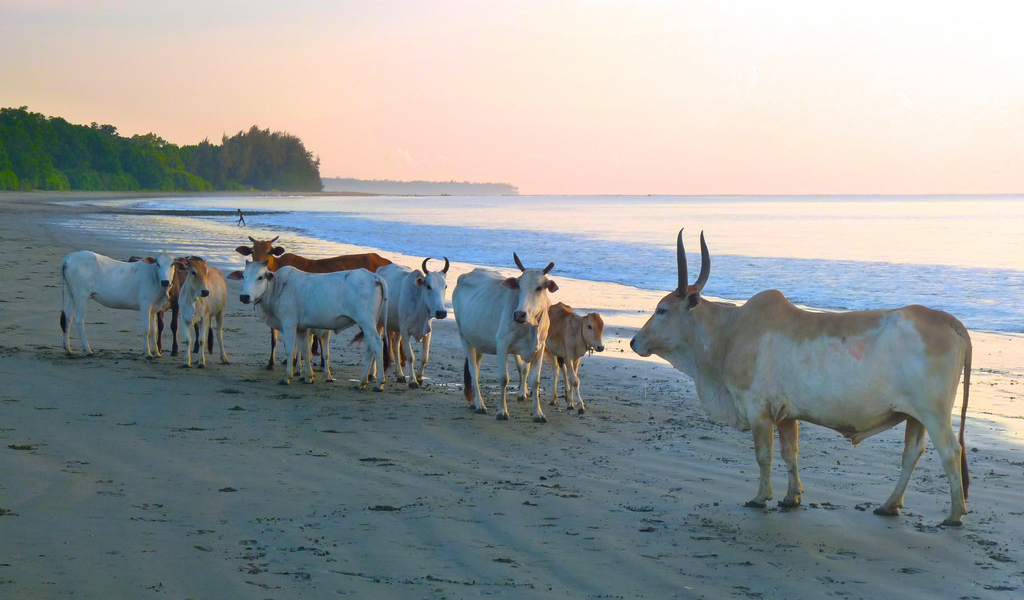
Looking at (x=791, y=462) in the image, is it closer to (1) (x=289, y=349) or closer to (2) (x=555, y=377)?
(2) (x=555, y=377)

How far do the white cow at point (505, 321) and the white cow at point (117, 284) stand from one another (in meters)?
4.18

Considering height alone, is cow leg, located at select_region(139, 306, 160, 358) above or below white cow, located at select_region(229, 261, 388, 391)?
below

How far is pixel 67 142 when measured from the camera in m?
114

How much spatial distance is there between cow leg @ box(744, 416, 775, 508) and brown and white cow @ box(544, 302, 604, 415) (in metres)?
3.62

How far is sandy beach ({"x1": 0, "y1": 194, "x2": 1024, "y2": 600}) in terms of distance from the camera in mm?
4969

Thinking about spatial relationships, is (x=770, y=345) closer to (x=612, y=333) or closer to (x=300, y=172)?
(x=612, y=333)

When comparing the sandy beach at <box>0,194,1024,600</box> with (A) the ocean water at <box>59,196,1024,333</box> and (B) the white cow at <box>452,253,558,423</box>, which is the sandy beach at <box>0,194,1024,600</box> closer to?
(B) the white cow at <box>452,253,558,423</box>

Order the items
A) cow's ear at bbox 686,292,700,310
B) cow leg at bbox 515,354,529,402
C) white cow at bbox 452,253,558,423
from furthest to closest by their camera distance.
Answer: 1. cow leg at bbox 515,354,529,402
2. white cow at bbox 452,253,558,423
3. cow's ear at bbox 686,292,700,310

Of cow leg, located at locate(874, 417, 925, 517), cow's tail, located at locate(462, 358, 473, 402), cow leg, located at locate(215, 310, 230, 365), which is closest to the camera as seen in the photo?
cow leg, located at locate(874, 417, 925, 517)

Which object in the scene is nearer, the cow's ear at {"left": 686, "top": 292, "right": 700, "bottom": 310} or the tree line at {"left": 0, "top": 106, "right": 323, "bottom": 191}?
the cow's ear at {"left": 686, "top": 292, "right": 700, "bottom": 310}

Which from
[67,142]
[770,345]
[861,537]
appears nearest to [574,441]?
[770,345]

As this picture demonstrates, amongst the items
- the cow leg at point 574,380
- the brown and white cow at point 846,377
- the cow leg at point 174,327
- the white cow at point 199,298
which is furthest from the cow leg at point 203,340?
the brown and white cow at point 846,377

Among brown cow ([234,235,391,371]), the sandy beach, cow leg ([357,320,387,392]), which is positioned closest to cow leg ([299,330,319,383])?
the sandy beach

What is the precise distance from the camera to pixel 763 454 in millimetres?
6504
